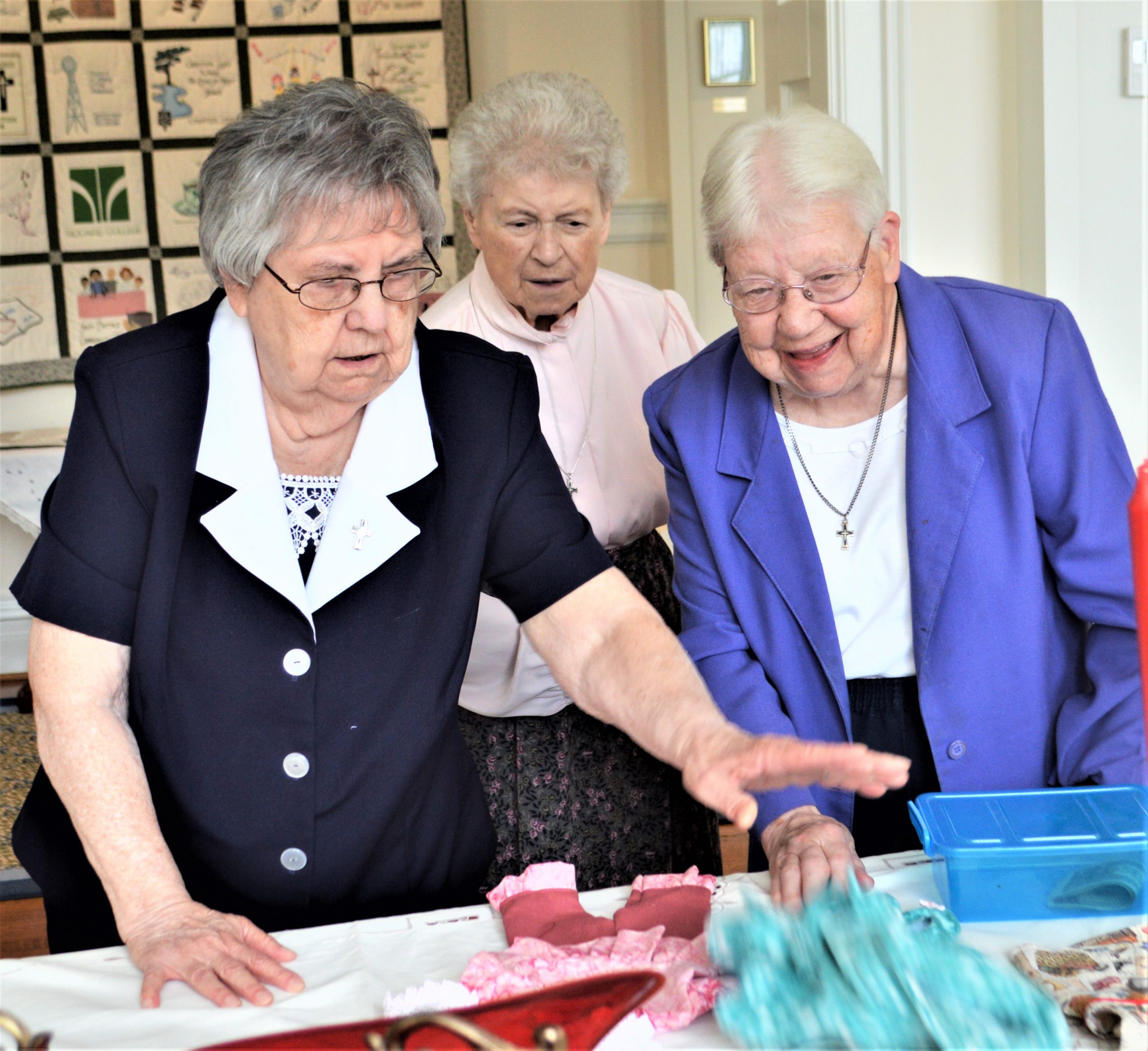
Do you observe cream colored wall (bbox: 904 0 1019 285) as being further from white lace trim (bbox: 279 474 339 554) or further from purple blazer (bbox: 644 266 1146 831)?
white lace trim (bbox: 279 474 339 554)

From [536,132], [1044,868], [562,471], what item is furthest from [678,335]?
[1044,868]

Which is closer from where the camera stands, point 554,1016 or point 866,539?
point 554,1016

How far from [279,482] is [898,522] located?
0.87 meters

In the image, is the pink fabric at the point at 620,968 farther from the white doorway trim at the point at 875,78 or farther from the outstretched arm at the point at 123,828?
the white doorway trim at the point at 875,78

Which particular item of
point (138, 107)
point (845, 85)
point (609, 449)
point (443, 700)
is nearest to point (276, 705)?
point (443, 700)

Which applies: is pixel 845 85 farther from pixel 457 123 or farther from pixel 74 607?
pixel 74 607

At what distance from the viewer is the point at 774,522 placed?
1.76 meters

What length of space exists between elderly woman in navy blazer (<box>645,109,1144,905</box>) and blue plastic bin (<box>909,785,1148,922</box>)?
321 mm

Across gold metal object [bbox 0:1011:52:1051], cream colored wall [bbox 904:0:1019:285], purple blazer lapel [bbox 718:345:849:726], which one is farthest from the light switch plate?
gold metal object [bbox 0:1011:52:1051]

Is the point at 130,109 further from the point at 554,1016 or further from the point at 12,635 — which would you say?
the point at 554,1016

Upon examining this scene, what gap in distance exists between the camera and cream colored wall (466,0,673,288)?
197 inches

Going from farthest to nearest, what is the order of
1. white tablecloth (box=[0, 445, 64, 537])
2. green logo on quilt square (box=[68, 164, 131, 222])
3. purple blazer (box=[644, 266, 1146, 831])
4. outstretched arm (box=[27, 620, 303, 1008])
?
green logo on quilt square (box=[68, 164, 131, 222]), white tablecloth (box=[0, 445, 64, 537]), purple blazer (box=[644, 266, 1146, 831]), outstretched arm (box=[27, 620, 303, 1008])

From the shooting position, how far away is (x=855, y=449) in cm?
180

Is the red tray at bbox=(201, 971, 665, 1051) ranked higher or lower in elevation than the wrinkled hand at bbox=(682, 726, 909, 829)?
lower
